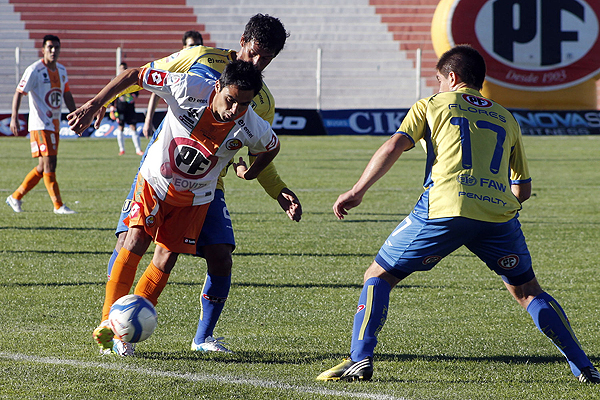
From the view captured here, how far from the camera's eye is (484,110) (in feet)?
12.2

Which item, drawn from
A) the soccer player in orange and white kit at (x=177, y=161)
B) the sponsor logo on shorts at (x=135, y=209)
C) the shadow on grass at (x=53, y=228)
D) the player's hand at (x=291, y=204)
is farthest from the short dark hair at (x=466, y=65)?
the shadow on grass at (x=53, y=228)

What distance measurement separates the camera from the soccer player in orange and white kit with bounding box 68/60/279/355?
3.95 m

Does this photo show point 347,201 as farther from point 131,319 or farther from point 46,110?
point 46,110

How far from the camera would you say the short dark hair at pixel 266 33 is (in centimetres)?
425

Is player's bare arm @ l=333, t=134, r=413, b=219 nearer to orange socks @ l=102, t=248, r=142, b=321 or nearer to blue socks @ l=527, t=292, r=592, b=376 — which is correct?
blue socks @ l=527, t=292, r=592, b=376

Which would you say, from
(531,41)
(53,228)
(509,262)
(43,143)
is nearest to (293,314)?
(509,262)

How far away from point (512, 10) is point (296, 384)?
24.8 metres

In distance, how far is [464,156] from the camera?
3.62 meters

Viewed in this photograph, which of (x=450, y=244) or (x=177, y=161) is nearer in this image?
(x=450, y=244)

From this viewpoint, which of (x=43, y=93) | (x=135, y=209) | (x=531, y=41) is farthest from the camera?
(x=531, y=41)

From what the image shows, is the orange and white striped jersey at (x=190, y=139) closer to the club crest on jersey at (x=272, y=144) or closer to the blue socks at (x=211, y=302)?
the club crest on jersey at (x=272, y=144)

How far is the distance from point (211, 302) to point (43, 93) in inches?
244

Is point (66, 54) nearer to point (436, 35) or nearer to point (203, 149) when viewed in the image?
point (436, 35)

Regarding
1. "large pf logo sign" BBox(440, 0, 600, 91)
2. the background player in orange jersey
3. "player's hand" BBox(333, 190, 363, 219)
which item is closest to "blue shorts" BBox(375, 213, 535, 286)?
"player's hand" BBox(333, 190, 363, 219)
